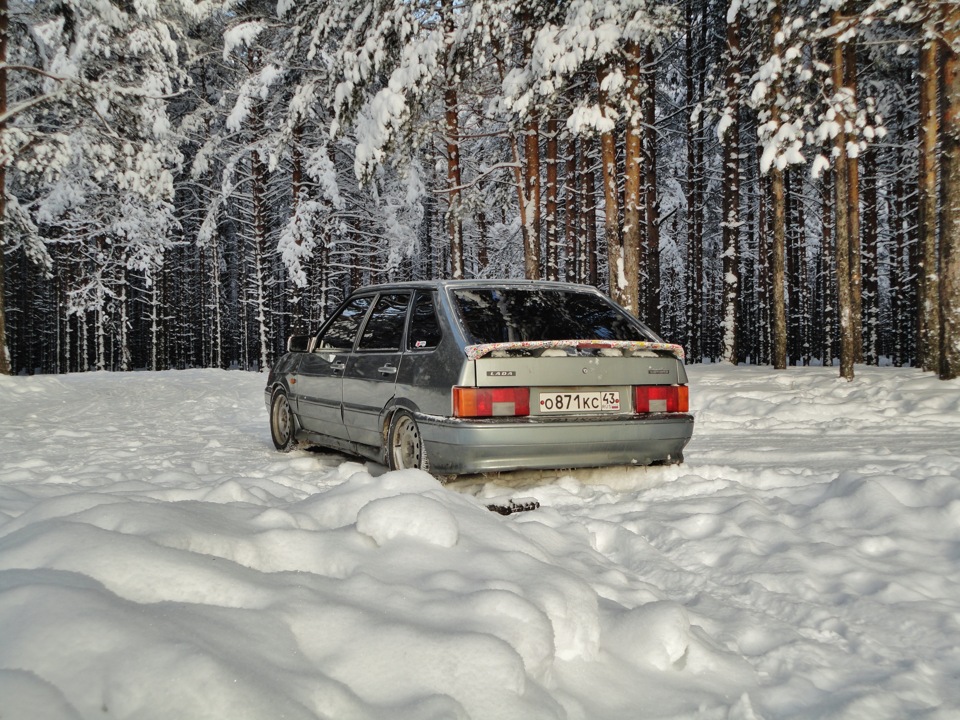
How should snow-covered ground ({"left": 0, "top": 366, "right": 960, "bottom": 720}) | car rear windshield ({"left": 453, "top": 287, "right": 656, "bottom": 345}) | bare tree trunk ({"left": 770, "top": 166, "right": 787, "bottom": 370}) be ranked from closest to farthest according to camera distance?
snow-covered ground ({"left": 0, "top": 366, "right": 960, "bottom": 720}) → car rear windshield ({"left": 453, "top": 287, "right": 656, "bottom": 345}) → bare tree trunk ({"left": 770, "top": 166, "right": 787, "bottom": 370})

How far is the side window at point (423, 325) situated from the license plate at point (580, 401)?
0.89 metres

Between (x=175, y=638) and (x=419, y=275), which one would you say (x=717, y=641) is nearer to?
(x=175, y=638)

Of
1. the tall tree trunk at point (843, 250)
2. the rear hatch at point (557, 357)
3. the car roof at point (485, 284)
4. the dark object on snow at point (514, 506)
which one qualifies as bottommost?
the dark object on snow at point (514, 506)

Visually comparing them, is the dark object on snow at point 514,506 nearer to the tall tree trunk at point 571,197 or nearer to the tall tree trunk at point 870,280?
the tall tree trunk at point 571,197

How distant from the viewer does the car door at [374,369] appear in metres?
5.77

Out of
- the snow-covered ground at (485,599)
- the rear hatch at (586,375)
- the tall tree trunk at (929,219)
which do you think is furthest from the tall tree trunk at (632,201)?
the snow-covered ground at (485,599)

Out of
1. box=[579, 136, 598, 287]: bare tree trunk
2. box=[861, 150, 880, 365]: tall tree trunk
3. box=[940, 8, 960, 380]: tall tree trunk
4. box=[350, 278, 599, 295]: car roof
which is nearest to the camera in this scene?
box=[350, 278, 599, 295]: car roof

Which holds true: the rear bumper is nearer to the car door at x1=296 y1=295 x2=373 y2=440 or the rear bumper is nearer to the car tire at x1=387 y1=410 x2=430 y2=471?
the car tire at x1=387 y1=410 x2=430 y2=471

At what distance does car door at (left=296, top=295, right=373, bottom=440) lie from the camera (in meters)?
6.55

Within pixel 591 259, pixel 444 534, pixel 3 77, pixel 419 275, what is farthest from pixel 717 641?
pixel 419 275

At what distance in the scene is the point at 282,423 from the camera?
309 inches

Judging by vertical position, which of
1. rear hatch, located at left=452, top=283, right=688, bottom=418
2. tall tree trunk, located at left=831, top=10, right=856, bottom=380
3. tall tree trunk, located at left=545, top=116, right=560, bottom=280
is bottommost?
rear hatch, located at left=452, top=283, right=688, bottom=418

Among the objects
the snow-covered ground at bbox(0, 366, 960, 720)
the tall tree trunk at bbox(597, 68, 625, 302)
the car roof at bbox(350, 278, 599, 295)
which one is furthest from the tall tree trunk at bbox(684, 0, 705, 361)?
the snow-covered ground at bbox(0, 366, 960, 720)

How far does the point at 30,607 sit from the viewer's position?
74.3 inches
